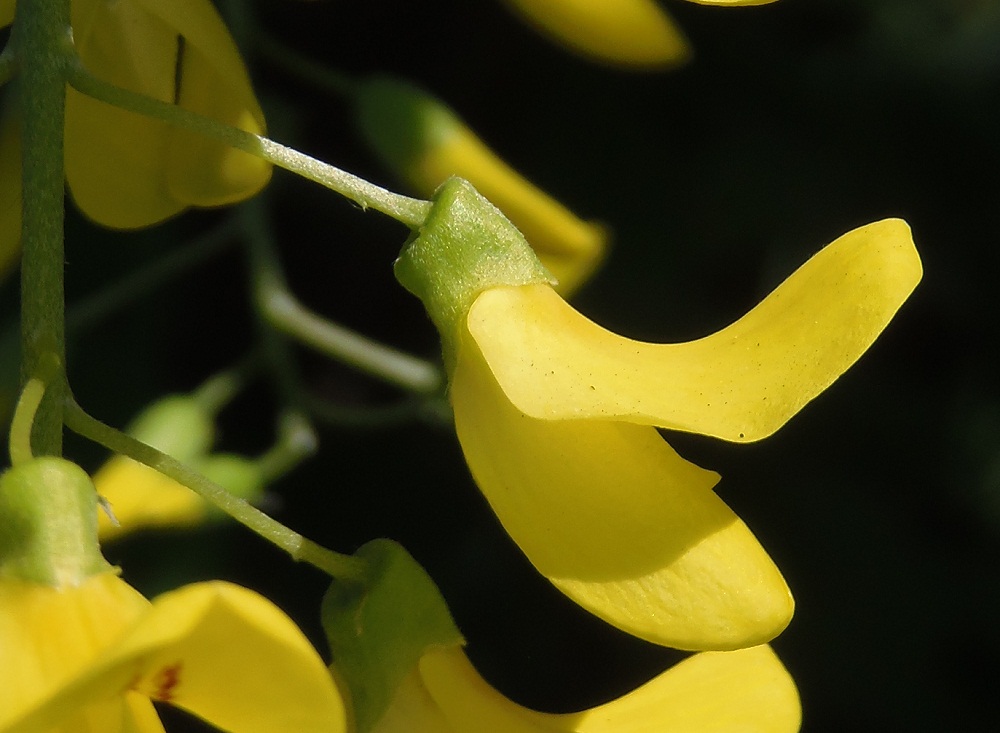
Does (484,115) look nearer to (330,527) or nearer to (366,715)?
(330,527)

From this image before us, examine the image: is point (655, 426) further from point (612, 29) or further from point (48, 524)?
point (612, 29)

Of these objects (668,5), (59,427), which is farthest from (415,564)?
(668,5)

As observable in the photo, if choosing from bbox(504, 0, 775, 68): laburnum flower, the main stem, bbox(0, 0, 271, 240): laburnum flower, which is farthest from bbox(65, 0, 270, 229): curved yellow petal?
bbox(504, 0, 775, 68): laburnum flower

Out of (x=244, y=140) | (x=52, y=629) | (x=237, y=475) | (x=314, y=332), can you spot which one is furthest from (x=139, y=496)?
(x=52, y=629)

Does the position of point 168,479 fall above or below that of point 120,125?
below

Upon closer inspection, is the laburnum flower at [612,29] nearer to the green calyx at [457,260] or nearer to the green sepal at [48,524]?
the green calyx at [457,260]
